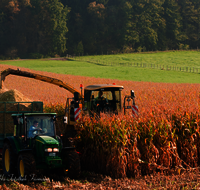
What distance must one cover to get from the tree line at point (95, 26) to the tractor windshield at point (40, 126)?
88395 mm

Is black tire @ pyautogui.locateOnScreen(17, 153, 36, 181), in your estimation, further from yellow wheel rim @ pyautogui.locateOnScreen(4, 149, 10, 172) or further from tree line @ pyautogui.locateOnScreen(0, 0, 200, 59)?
tree line @ pyautogui.locateOnScreen(0, 0, 200, 59)

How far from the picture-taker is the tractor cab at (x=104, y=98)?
12711 mm

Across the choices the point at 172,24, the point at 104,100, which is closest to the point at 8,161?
the point at 104,100

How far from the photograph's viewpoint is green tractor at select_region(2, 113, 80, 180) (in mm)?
8930

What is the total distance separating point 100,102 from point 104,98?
25 cm

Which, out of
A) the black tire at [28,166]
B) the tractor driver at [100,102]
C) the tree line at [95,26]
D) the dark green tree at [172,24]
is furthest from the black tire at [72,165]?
the dark green tree at [172,24]

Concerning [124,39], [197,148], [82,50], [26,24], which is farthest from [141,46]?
[197,148]

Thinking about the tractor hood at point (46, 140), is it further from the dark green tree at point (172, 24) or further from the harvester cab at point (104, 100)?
the dark green tree at point (172, 24)

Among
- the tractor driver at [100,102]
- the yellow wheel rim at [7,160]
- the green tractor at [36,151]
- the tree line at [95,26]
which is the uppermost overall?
the tree line at [95,26]

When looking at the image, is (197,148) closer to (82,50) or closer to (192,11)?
(82,50)

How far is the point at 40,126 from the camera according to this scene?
9.74 metres

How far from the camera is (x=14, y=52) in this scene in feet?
324

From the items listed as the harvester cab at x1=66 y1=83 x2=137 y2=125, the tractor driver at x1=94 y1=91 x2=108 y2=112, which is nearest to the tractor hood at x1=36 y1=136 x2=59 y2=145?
the harvester cab at x1=66 y1=83 x2=137 y2=125

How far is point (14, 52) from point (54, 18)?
18.0 metres
